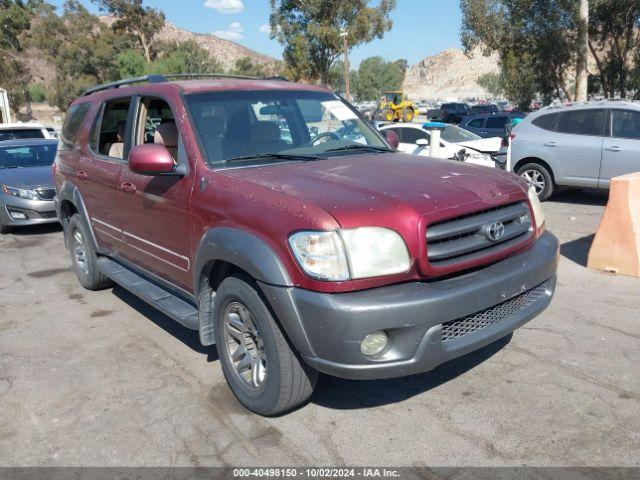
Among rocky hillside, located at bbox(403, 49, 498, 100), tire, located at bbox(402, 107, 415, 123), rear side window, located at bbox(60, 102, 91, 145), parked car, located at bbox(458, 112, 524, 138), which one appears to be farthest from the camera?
rocky hillside, located at bbox(403, 49, 498, 100)

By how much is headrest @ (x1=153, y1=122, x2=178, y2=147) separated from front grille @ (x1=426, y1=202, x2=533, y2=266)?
2105 millimetres

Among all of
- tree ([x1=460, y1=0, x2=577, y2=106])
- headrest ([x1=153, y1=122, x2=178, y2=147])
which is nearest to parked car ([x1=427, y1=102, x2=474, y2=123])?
tree ([x1=460, y1=0, x2=577, y2=106])

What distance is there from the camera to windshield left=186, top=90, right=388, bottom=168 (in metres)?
3.92

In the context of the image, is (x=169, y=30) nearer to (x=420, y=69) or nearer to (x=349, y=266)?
(x=420, y=69)

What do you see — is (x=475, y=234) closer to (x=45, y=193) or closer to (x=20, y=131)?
(x=45, y=193)

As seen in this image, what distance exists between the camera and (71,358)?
4.50 metres

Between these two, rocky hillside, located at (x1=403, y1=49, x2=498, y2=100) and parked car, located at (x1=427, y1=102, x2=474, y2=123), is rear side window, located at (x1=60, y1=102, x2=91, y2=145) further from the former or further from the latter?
rocky hillside, located at (x1=403, y1=49, x2=498, y2=100)

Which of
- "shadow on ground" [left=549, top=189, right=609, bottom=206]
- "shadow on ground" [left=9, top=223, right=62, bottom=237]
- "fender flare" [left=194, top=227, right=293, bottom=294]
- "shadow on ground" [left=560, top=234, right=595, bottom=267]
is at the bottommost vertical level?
"shadow on ground" [left=549, top=189, right=609, bottom=206]

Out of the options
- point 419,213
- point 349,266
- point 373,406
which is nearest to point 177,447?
point 373,406

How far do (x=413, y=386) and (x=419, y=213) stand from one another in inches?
53.5

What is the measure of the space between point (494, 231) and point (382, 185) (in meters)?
0.67

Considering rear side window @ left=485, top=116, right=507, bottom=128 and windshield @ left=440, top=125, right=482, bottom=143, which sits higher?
windshield @ left=440, top=125, right=482, bottom=143

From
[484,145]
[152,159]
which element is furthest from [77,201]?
[484,145]

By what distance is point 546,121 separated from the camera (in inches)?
406
